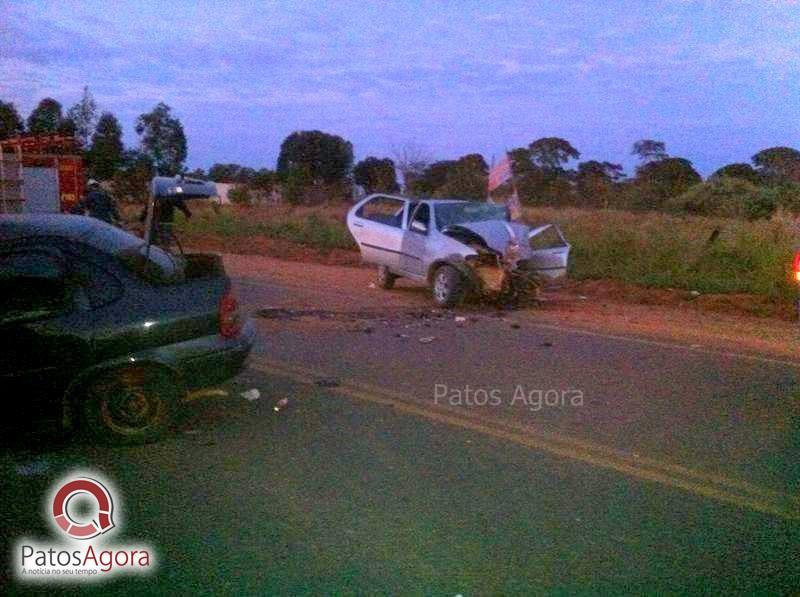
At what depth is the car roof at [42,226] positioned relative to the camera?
20.5ft

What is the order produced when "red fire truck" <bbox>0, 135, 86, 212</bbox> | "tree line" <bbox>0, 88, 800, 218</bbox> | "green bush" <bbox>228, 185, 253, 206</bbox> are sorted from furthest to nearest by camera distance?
"green bush" <bbox>228, 185, 253, 206</bbox>
"tree line" <bbox>0, 88, 800, 218</bbox>
"red fire truck" <bbox>0, 135, 86, 212</bbox>

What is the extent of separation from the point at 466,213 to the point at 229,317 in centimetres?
793

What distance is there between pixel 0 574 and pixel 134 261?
2618 mm

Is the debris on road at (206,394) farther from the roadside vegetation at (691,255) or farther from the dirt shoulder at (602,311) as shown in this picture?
the roadside vegetation at (691,255)

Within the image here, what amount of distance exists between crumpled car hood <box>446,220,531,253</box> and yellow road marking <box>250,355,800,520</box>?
5.25m

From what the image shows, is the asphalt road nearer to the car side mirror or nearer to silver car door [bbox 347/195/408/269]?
the car side mirror

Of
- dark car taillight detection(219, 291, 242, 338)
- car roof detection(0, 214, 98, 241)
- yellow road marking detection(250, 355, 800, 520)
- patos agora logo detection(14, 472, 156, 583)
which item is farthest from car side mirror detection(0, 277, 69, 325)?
yellow road marking detection(250, 355, 800, 520)

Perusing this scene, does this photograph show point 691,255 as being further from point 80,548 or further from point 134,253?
point 80,548

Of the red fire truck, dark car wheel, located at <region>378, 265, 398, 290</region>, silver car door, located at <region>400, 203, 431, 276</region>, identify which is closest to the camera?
silver car door, located at <region>400, 203, 431, 276</region>

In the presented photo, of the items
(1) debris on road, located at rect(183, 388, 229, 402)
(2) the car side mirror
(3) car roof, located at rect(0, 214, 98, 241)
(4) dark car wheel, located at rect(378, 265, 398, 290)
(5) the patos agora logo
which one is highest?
(3) car roof, located at rect(0, 214, 98, 241)

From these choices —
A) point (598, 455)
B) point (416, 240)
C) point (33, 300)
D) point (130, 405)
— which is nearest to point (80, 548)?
point (130, 405)

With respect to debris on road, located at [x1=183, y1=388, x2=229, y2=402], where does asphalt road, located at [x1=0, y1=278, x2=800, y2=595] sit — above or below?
below

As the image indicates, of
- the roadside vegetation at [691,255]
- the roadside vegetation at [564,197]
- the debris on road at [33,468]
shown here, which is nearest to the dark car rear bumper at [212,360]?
the debris on road at [33,468]

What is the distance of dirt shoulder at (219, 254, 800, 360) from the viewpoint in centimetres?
1134
